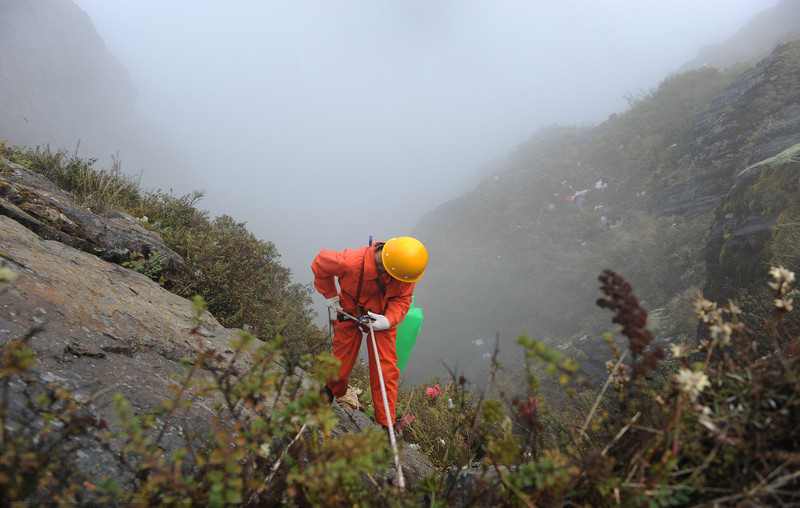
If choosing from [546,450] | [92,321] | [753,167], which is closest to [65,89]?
[92,321]

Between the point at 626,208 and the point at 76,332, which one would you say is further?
the point at 626,208

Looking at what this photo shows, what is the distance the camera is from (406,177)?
90.4 m

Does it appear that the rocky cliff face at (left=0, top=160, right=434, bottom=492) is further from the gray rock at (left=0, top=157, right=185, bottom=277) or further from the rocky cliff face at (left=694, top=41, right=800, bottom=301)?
the rocky cliff face at (left=694, top=41, right=800, bottom=301)

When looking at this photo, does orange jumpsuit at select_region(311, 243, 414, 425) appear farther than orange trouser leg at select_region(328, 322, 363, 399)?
No

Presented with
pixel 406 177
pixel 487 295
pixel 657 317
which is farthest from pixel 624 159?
pixel 406 177

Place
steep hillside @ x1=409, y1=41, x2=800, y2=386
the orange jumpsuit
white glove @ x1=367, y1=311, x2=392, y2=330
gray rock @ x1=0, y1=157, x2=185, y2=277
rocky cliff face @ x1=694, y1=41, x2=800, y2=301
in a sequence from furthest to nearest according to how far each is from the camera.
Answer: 1. steep hillside @ x1=409, y1=41, x2=800, y2=386
2. rocky cliff face @ x1=694, y1=41, x2=800, y2=301
3. the orange jumpsuit
4. white glove @ x1=367, y1=311, x2=392, y2=330
5. gray rock @ x1=0, y1=157, x2=185, y2=277

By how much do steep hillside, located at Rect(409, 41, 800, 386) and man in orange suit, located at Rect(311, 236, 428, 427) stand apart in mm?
4374

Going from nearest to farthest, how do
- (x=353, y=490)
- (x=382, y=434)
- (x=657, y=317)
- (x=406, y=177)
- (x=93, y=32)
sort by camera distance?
(x=382, y=434) < (x=353, y=490) < (x=657, y=317) < (x=93, y=32) < (x=406, y=177)

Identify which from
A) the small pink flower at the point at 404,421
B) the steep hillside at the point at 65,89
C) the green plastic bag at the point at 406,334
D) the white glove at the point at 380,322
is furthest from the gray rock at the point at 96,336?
the steep hillside at the point at 65,89

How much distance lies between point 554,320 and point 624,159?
29.4ft

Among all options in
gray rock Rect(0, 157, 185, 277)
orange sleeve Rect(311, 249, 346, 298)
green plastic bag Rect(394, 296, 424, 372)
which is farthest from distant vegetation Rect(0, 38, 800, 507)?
orange sleeve Rect(311, 249, 346, 298)

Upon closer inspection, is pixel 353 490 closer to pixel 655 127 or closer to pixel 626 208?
pixel 626 208

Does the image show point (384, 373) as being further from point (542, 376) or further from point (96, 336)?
point (542, 376)

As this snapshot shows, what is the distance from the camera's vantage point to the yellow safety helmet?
3467 millimetres
